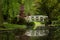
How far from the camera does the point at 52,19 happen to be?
70.7 feet

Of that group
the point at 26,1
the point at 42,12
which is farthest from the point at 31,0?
the point at 42,12

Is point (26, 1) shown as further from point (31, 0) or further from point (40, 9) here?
point (40, 9)

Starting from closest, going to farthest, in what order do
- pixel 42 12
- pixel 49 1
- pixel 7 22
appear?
pixel 7 22 → pixel 49 1 → pixel 42 12

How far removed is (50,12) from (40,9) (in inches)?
41.7

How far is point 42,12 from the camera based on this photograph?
882 inches

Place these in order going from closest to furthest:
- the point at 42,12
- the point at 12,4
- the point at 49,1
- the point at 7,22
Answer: the point at 12,4, the point at 7,22, the point at 49,1, the point at 42,12

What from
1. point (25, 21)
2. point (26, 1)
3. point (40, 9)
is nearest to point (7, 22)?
point (25, 21)

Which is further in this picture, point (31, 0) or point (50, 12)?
point (50, 12)

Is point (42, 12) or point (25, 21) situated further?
point (42, 12)

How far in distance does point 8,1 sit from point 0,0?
36 cm

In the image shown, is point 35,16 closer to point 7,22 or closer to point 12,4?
point 7,22

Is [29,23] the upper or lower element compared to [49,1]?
lower

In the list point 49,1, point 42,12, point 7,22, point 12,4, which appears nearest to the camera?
point 12,4

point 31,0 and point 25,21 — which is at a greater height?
point 31,0
